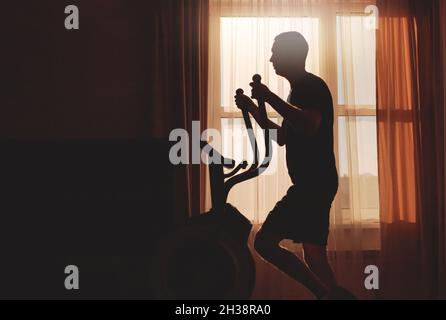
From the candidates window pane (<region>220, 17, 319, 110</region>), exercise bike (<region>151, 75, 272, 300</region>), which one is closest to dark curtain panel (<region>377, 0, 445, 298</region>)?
window pane (<region>220, 17, 319, 110</region>)

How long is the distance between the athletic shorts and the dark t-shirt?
0.11ft

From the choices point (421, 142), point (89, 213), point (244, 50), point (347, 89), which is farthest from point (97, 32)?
point (421, 142)

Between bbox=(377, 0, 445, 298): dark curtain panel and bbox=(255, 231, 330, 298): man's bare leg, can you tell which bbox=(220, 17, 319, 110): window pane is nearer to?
bbox=(377, 0, 445, 298): dark curtain panel

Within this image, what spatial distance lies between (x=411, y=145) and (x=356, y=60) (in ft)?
2.21

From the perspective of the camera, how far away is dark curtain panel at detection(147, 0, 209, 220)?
2.87m

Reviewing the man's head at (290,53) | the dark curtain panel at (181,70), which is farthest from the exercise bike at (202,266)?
the dark curtain panel at (181,70)

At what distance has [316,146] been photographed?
1.87 metres

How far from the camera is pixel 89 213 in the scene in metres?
2.01

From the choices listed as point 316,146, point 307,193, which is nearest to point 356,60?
point 316,146

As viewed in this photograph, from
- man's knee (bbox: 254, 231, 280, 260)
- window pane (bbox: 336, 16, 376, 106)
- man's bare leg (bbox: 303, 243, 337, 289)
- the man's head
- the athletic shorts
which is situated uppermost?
A: window pane (bbox: 336, 16, 376, 106)

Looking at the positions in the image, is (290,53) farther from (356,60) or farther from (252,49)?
(356,60)

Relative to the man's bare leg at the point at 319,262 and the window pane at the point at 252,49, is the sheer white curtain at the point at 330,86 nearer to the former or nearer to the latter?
the window pane at the point at 252,49
